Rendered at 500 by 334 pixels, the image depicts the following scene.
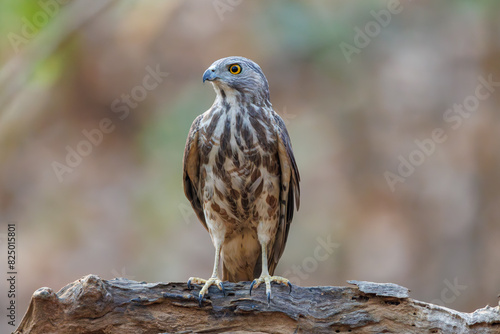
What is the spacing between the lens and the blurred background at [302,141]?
9281mm

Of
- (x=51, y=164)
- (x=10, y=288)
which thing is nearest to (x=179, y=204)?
(x=51, y=164)

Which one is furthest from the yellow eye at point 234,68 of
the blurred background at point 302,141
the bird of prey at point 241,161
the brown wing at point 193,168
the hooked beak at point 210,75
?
the blurred background at point 302,141

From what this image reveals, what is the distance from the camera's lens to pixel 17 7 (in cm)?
844

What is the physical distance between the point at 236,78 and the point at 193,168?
3.05 feet

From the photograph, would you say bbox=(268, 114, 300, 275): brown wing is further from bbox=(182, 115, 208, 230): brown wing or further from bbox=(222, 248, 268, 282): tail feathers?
bbox=(182, 115, 208, 230): brown wing

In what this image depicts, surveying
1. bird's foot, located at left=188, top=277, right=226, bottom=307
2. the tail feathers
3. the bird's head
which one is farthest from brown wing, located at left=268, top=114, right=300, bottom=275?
bird's foot, located at left=188, top=277, right=226, bottom=307

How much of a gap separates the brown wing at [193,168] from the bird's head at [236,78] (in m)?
0.39

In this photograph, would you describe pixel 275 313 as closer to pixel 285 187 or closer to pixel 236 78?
pixel 285 187

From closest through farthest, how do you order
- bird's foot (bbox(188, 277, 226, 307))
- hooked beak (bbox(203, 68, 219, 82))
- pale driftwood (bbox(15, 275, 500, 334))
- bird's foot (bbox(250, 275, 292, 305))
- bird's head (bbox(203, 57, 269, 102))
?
pale driftwood (bbox(15, 275, 500, 334))
bird's foot (bbox(188, 277, 226, 307))
bird's foot (bbox(250, 275, 292, 305))
hooked beak (bbox(203, 68, 219, 82))
bird's head (bbox(203, 57, 269, 102))

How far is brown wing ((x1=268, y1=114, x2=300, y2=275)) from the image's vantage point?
191 inches

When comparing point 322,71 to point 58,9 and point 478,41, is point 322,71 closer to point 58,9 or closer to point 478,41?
point 478,41

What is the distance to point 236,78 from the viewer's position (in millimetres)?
4824

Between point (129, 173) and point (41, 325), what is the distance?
20.7 feet

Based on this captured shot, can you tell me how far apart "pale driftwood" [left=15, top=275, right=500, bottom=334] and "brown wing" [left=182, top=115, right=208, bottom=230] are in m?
1.26
